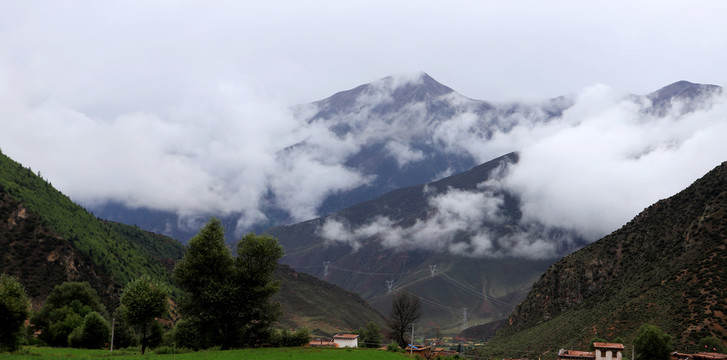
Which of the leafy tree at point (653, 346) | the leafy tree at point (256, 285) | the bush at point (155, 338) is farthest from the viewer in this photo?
the bush at point (155, 338)

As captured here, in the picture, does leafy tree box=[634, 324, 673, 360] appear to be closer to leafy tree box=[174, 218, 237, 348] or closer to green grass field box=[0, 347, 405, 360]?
green grass field box=[0, 347, 405, 360]

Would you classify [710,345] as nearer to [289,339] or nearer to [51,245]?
[289,339]

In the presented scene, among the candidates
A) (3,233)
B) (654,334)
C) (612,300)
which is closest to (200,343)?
(654,334)

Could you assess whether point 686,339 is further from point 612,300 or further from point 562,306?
point 562,306

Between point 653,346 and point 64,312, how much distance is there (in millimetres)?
92562

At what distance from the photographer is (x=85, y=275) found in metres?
142

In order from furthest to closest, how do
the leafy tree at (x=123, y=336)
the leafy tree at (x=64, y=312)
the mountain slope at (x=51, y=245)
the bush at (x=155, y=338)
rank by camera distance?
the mountain slope at (x=51, y=245), the leafy tree at (x=123, y=336), the leafy tree at (x=64, y=312), the bush at (x=155, y=338)

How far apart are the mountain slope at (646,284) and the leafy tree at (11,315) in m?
93.9

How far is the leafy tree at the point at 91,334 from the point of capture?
266 feet

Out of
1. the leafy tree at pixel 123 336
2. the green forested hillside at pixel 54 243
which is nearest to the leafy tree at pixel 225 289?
the leafy tree at pixel 123 336

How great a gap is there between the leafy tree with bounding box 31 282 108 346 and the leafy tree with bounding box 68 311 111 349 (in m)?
5.50

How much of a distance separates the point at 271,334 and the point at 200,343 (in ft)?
31.6

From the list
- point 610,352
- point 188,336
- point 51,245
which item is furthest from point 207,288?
point 51,245

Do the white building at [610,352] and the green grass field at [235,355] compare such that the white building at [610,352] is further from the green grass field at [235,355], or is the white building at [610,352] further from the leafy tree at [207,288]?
the leafy tree at [207,288]
